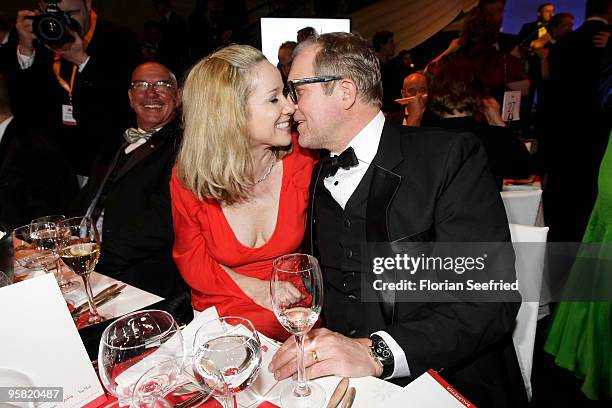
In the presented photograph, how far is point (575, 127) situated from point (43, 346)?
511 centimetres

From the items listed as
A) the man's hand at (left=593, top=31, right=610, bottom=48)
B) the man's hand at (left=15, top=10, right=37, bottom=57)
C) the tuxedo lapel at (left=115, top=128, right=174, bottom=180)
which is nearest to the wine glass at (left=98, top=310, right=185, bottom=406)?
the tuxedo lapel at (left=115, top=128, right=174, bottom=180)

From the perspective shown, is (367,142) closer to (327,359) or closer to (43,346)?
(327,359)

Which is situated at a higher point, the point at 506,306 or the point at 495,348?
the point at 506,306

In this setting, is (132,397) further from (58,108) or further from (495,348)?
(58,108)

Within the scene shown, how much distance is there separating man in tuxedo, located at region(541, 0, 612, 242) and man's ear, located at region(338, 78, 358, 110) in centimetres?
345

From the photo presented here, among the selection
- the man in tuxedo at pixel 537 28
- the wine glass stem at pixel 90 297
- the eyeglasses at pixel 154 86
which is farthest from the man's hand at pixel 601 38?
the wine glass stem at pixel 90 297

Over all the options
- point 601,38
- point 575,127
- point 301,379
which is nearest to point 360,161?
point 301,379

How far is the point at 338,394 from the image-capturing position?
1.03 m

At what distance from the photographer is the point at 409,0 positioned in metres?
8.85

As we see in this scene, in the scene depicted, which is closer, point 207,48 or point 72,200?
point 72,200

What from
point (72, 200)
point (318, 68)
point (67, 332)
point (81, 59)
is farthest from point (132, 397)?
point (81, 59)

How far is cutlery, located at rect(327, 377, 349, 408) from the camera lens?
100cm

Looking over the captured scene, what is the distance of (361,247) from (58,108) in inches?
120

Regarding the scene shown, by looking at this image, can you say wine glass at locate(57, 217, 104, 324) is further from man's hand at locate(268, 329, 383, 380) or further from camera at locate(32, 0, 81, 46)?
camera at locate(32, 0, 81, 46)
